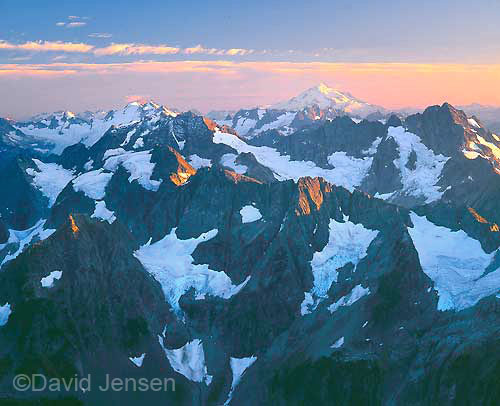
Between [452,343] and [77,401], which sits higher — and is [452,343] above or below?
above

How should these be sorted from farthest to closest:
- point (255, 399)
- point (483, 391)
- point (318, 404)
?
1. point (255, 399)
2. point (318, 404)
3. point (483, 391)

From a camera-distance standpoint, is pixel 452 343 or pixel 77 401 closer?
pixel 452 343

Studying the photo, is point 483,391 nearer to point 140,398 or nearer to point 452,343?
point 452,343

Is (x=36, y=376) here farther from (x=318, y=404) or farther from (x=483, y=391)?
(x=483, y=391)

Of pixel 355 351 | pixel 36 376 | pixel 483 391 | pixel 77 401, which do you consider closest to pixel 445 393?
pixel 483 391

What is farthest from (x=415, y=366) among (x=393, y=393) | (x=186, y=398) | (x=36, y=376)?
(x=36, y=376)

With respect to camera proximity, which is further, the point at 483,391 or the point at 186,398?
the point at 186,398

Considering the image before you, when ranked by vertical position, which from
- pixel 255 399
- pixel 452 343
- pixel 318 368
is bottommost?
pixel 255 399

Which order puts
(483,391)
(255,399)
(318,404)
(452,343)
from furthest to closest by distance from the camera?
1. (255,399)
2. (318,404)
3. (452,343)
4. (483,391)

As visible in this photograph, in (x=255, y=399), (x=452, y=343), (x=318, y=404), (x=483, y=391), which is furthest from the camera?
(x=255, y=399)
